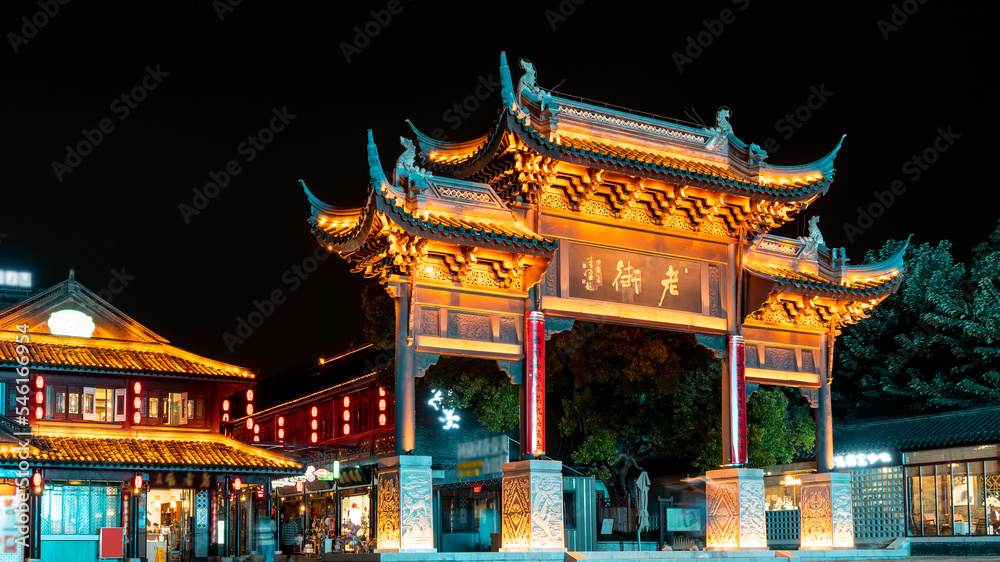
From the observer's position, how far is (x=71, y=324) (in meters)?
28.6

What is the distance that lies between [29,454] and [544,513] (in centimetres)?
1526

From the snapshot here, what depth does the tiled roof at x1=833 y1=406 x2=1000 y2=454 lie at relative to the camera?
25.6 m

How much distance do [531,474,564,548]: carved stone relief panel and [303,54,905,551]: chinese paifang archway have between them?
0.02m

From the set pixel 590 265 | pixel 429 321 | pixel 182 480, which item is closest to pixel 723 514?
pixel 590 265

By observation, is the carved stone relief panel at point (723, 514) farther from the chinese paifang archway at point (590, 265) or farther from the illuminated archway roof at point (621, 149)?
the illuminated archway roof at point (621, 149)

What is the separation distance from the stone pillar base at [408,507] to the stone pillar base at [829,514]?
23.7 ft

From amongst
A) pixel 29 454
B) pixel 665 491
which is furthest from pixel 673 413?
pixel 29 454

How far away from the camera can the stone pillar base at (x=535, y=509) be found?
1500 centimetres

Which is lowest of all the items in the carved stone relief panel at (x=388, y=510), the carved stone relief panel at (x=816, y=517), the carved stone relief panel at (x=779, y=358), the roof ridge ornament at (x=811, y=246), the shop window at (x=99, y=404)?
the carved stone relief panel at (x=816, y=517)

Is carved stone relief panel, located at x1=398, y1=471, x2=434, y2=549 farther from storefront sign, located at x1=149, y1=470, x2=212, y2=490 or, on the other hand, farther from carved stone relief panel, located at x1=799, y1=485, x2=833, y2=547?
storefront sign, located at x1=149, y1=470, x2=212, y2=490

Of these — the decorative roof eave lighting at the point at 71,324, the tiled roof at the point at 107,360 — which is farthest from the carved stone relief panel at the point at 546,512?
the decorative roof eave lighting at the point at 71,324

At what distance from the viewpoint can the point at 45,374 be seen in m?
27.3

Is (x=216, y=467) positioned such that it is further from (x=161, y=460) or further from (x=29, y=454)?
(x=29, y=454)

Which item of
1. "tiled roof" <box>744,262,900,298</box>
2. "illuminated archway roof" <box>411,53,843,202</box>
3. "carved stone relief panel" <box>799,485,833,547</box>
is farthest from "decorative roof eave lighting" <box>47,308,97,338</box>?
"carved stone relief panel" <box>799,485,833,547</box>
